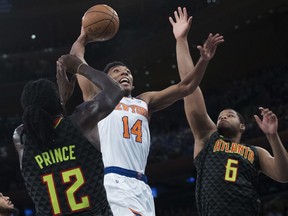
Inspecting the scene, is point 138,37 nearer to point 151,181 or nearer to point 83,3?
point 83,3

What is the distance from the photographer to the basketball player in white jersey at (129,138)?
3.67 m

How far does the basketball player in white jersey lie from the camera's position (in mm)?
3672

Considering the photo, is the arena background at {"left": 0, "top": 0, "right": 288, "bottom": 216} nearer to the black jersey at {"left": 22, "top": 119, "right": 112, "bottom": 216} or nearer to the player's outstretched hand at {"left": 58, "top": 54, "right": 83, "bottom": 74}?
the player's outstretched hand at {"left": 58, "top": 54, "right": 83, "bottom": 74}

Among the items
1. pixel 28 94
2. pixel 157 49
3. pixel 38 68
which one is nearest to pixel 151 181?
pixel 157 49

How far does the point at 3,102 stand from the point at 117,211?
17998mm

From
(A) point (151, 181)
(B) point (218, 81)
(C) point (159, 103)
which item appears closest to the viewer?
(C) point (159, 103)

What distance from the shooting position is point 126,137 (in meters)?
3.94

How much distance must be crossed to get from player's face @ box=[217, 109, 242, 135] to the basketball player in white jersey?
0.60m

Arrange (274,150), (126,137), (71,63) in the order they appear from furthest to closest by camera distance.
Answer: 1. (274,150)
2. (126,137)
3. (71,63)

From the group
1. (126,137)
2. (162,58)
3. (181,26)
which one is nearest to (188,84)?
(181,26)

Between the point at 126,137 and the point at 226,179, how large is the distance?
97 cm

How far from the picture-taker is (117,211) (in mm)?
3602

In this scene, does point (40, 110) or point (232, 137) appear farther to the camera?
point (232, 137)

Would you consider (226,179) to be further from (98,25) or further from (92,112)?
(92,112)
